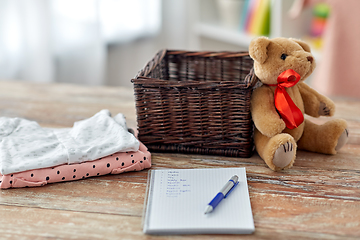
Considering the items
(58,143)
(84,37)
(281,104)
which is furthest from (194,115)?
(84,37)

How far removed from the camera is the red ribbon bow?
2.66ft

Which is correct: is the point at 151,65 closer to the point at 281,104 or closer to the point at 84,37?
the point at 281,104

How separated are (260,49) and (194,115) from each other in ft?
0.72

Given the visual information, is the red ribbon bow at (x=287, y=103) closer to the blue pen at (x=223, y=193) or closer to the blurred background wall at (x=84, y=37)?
the blue pen at (x=223, y=193)

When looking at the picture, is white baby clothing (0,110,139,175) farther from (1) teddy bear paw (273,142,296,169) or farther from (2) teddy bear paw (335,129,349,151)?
(2) teddy bear paw (335,129,349,151)

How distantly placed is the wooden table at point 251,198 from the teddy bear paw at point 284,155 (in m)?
0.03

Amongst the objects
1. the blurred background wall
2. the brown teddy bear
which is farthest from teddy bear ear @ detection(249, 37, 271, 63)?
the blurred background wall

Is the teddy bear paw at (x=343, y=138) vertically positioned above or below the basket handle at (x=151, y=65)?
below

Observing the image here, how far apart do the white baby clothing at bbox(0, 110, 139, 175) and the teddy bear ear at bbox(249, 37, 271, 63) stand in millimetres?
329

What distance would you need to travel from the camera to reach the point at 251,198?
0.74 meters

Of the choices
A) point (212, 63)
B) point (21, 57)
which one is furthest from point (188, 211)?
point (21, 57)

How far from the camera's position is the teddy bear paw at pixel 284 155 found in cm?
81

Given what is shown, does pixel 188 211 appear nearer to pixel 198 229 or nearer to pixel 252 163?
pixel 198 229

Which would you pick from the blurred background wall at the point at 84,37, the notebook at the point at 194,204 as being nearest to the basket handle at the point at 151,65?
the notebook at the point at 194,204
